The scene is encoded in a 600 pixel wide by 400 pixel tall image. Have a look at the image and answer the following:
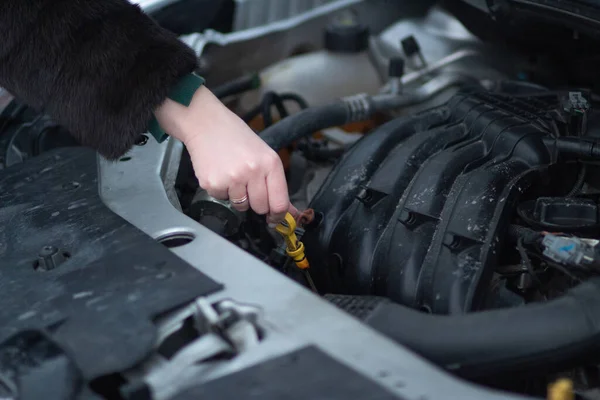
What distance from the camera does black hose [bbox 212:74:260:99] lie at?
6.00 ft

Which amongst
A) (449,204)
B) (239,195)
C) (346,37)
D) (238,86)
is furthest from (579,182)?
(346,37)

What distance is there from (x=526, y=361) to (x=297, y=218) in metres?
0.50

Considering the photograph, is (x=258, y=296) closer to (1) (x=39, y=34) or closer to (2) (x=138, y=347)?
(2) (x=138, y=347)

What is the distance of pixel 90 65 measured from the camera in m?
1.05

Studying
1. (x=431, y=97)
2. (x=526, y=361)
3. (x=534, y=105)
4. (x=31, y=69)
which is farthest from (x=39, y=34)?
(x=431, y=97)

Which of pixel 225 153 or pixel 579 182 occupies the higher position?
pixel 225 153

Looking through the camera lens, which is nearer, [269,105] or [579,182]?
[579,182]

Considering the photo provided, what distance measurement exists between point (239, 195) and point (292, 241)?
162mm

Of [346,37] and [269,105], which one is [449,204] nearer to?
[269,105]

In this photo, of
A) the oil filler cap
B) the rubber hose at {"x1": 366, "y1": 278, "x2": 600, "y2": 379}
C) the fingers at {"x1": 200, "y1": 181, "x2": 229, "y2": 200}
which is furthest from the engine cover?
the oil filler cap

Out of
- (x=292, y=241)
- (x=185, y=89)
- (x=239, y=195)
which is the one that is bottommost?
(x=292, y=241)

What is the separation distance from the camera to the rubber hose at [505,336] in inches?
33.1

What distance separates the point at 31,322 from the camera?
88 centimetres

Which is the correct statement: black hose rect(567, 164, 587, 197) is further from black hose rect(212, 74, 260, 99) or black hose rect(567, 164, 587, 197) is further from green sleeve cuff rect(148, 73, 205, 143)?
black hose rect(212, 74, 260, 99)
